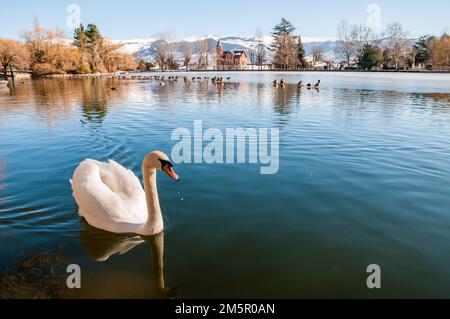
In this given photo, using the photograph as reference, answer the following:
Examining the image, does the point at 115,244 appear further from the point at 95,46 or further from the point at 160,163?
the point at 95,46

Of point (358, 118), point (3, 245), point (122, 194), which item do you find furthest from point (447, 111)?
point (3, 245)

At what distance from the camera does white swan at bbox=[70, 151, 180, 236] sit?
559cm

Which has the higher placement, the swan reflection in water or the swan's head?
the swan's head

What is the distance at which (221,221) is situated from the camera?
6469 millimetres

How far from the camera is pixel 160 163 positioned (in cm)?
541

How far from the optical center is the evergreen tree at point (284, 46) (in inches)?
4727

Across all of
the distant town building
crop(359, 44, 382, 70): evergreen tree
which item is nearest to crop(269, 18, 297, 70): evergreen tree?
crop(359, 44, 382, 70): evergreen tree

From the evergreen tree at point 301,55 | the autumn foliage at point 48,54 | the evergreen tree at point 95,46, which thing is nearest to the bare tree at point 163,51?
the evergreen tree at point 95,46

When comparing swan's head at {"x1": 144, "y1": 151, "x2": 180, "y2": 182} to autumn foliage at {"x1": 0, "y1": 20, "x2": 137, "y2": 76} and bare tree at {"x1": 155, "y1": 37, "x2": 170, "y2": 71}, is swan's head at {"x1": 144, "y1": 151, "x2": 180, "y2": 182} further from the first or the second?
bare tree at {"x1": 155, "y1": 37, "x2": 170, "y2": 71}

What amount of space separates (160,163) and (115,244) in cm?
165

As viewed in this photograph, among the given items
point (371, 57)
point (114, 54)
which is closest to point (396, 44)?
point (371, 57)

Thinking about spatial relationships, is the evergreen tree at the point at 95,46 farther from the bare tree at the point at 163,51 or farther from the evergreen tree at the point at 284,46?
the evergreen tree at the point at 284,46

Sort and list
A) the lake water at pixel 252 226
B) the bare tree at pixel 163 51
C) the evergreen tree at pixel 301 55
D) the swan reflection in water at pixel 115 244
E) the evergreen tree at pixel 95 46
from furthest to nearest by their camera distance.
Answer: the bare tree at pixel 163 51
the evergreen tree at pixel 301 55
the evergreen tree at pixel 95 46
the swan reflection in water at pixel 115 244
the lake water at pixel 252 226

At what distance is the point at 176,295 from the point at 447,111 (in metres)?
23.8
